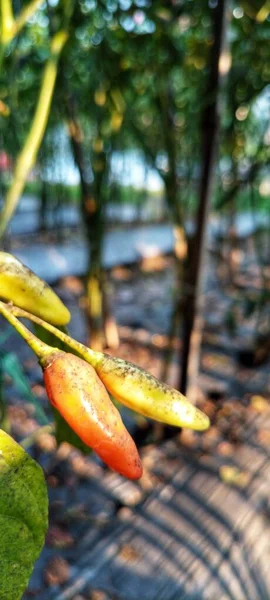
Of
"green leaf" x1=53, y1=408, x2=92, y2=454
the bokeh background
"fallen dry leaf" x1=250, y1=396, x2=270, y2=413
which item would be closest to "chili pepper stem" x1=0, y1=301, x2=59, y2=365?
"green leaf" x1=53, y1=408, x2=92, y2=454

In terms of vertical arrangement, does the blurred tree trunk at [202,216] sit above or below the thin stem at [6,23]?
below

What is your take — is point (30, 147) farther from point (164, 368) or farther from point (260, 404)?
point (260, 404)

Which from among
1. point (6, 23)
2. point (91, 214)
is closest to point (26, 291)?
point (6, 23)

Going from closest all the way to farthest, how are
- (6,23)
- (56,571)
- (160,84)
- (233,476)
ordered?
(6,23) < (56,571) < (160,84) < (233,476)

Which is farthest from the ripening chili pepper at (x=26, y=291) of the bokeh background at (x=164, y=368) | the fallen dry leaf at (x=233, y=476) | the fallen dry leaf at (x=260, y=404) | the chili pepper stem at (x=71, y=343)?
the fallen dry leaf at (x=260, y=404)

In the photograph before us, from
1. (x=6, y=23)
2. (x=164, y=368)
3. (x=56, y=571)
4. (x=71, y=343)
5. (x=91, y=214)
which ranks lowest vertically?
(x=56, y=571)

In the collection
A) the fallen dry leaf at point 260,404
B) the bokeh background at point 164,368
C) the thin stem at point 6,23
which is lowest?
the fallen dry leaf at point 260,404

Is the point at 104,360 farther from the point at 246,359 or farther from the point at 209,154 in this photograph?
the point at 246,359

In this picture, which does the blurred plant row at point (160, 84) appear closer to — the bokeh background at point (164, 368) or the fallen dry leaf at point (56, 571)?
the bokeh background at point (164, 368)
